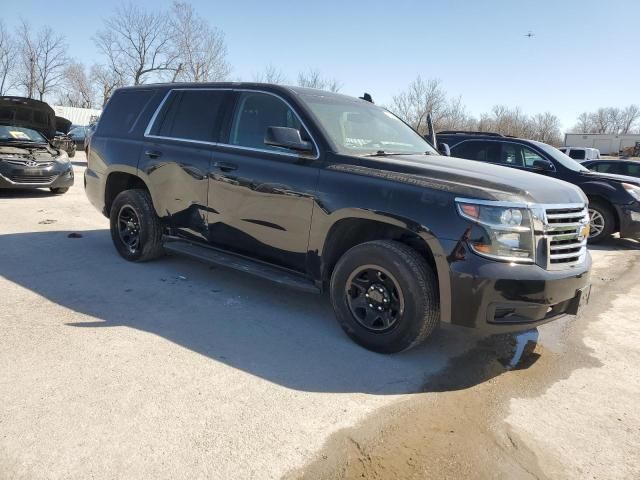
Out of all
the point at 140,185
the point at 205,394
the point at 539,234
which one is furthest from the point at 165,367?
the point at 140,185

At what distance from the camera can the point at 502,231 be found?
3225 millimetres

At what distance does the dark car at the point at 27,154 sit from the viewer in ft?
32.8

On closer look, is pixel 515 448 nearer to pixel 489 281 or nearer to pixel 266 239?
pixel 489 281

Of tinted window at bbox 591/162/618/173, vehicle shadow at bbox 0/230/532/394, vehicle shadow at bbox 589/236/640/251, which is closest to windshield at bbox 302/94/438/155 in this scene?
vehicle shadow at bbox 0/230/532/394

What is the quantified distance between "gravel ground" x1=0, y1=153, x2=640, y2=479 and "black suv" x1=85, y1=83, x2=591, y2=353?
0.43 metres

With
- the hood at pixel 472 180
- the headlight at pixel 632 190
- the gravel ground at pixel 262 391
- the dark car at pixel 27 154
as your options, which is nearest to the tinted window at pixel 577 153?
the headlight at pixel 632 190

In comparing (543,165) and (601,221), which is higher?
(543,165)

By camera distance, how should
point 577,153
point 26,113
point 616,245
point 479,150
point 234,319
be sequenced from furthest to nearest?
point 577,153
point 26,113
point 479,150
point 616,245
point 234,319

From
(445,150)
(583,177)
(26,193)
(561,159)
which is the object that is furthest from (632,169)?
(26,193)

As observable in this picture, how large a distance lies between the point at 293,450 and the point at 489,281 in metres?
1.58

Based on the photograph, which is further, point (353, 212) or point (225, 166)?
point (225, 166)

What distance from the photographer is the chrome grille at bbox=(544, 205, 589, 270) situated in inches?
133

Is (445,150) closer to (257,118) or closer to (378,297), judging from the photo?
(257,118)

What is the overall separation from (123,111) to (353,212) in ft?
12.1
